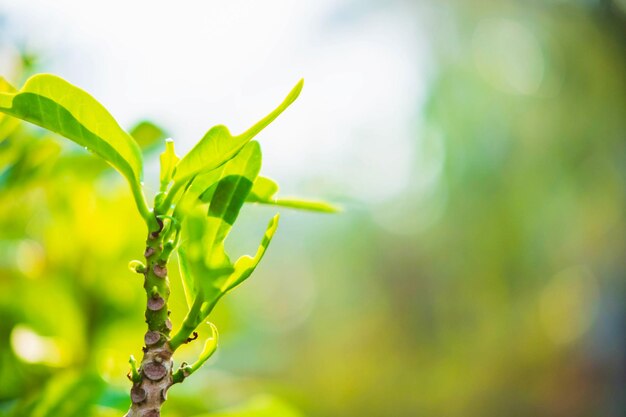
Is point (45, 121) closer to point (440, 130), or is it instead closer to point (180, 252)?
point (180, 252)

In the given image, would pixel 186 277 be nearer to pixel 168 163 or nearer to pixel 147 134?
pixel 168 163

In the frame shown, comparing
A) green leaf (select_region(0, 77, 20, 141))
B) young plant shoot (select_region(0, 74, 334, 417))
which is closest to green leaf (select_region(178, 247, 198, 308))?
young plant shoot (select_region(0, 74, 334, 417))

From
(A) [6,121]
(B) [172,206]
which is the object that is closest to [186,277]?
(B) [172,206]

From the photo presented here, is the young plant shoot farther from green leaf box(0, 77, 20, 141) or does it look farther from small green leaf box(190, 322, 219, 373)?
green leaf box(0, 77, 20, 141)

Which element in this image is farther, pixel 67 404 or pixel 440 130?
pixel 440 130

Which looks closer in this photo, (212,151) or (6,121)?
(212,151)

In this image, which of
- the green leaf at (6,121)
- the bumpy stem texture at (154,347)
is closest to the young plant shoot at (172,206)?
→ the bumpy stem texture at (154,347)

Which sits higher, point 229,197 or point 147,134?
point 147,134

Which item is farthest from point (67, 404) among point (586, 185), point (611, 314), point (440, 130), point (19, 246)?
point (440, 130)
